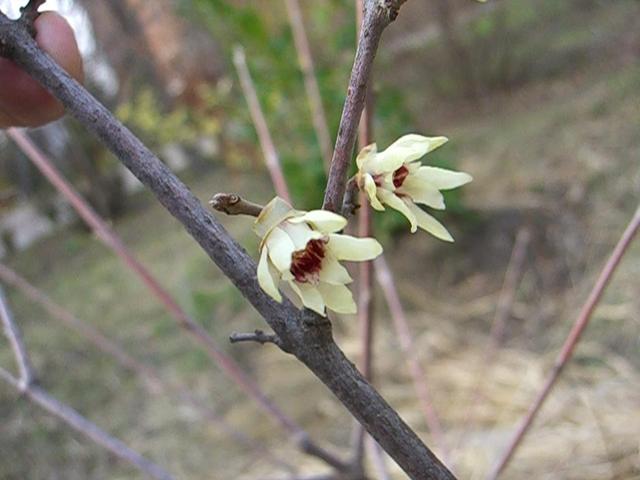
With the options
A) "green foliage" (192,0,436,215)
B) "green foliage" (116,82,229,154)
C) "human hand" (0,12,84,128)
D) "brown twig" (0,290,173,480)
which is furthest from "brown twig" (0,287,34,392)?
"green foliage" (116,82,229,154)

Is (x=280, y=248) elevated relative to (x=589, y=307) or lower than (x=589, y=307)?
lower

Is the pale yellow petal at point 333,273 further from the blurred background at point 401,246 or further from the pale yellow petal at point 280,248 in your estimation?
the blurred background at point 401,246

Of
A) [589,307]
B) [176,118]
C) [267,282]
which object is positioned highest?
[176,118]

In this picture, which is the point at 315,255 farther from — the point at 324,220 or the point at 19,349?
the point at 19,349

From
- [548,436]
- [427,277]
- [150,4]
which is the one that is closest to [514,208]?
[427,277]

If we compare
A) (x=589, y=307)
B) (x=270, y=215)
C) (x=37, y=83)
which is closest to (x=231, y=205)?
(x=270, y=215)

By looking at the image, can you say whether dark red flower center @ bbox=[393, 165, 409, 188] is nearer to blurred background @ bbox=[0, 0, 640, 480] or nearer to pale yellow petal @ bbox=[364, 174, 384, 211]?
pale yellow petal @ bbox=[364, 174, 384, 211]
